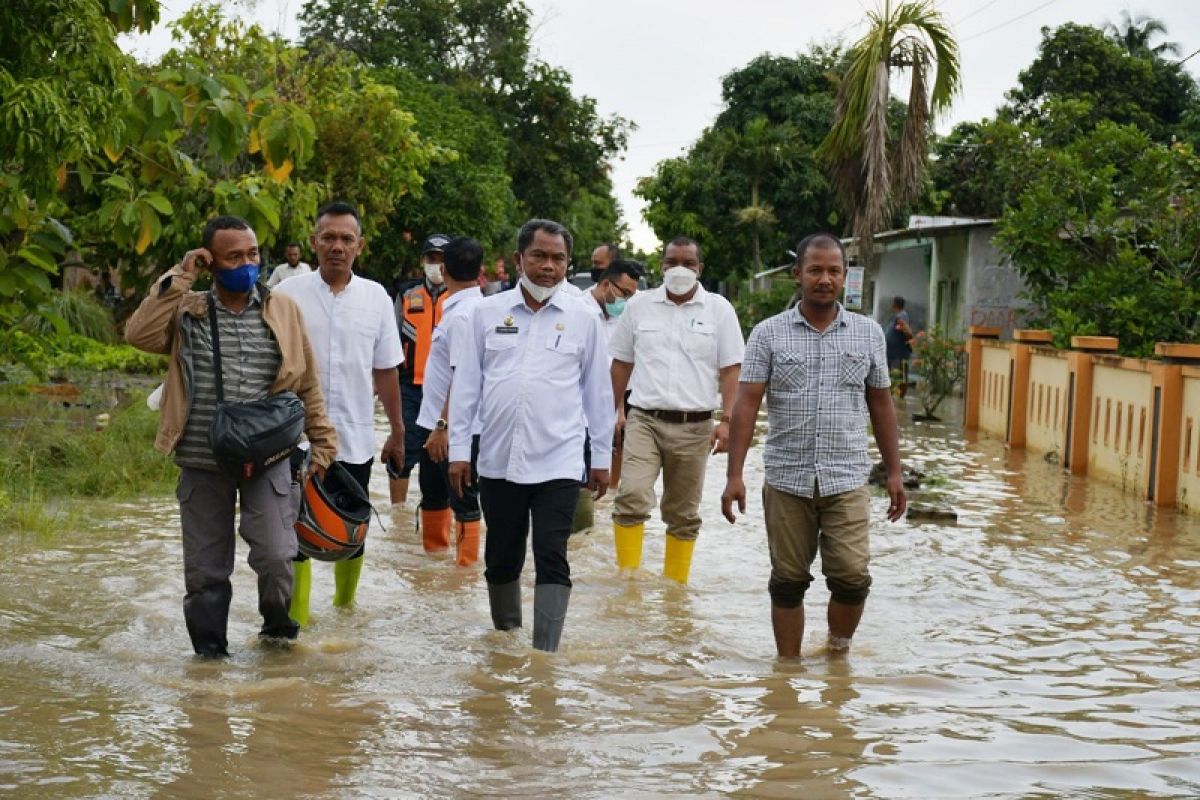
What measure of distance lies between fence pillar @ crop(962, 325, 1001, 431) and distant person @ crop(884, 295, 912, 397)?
4.64 m

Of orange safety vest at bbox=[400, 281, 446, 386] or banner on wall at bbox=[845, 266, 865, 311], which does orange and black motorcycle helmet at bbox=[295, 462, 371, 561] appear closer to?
orange safety vest at bbox=[400, 281, 446, 386]

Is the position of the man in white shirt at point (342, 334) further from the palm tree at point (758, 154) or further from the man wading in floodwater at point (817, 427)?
the palm tree at point (758, 154)

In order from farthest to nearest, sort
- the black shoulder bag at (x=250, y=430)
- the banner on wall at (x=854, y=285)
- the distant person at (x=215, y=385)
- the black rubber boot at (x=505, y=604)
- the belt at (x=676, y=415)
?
the banner on wall at (x=854, y=285), the belt at (x=676, y=415), the black rubber boot at (x=505, y=604), the distant person at (x=215, y=385), the black shoulder bag at (x=250, y=430)

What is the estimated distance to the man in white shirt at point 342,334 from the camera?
7.79 meters

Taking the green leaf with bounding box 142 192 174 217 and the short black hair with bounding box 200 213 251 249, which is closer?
the short black hair with bounding box 200 213 251 249

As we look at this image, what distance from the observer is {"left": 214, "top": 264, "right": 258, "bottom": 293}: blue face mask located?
21.9ft

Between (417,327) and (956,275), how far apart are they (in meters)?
22.3

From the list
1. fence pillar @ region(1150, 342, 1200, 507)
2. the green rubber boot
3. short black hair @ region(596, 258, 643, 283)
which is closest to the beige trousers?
the green rubber boot

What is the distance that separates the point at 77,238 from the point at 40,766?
713 cm

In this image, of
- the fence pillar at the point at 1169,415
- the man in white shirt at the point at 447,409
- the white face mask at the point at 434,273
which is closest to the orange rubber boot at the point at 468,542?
the man in white shirt at the point at 447,409

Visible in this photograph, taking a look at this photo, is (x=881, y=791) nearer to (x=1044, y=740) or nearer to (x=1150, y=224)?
(x=1044, y=740)

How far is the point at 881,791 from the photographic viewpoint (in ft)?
17.9

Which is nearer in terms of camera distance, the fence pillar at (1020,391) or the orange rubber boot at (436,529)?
the orange rubber boot at (436,529)

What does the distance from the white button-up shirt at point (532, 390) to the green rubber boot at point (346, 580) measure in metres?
1.50
